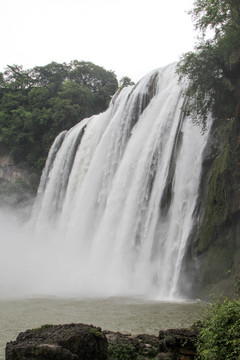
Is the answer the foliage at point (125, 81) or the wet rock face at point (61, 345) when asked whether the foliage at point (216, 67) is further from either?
the foliage at point (125, 81)

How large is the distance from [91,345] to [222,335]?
1.65m

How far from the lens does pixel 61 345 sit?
15.4ft

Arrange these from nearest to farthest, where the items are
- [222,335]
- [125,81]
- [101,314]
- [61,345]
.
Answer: [222,335], [61,345], [101,314], [125,81]

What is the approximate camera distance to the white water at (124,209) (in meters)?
12.2

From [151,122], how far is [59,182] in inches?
387

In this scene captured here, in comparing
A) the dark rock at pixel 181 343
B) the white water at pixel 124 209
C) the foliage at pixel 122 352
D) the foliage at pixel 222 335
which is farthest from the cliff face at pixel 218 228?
the foliage at pixel 222 335

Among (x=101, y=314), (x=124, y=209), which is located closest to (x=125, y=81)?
(x=124, y=209)

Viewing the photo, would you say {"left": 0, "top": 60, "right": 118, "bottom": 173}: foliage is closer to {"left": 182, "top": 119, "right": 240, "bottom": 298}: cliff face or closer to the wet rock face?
{"left": 182, "top": 119, "right": 240, "bottom": 298}: cliff face

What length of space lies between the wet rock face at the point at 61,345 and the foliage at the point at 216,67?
8.91m

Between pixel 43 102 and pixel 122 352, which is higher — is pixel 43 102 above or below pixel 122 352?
above

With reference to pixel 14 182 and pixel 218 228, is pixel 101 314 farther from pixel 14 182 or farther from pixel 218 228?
pixel 14 182

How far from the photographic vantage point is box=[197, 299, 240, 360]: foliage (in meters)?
4.07

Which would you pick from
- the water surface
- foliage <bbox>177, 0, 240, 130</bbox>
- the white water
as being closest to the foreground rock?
the water surface

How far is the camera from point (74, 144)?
24.4 metres
